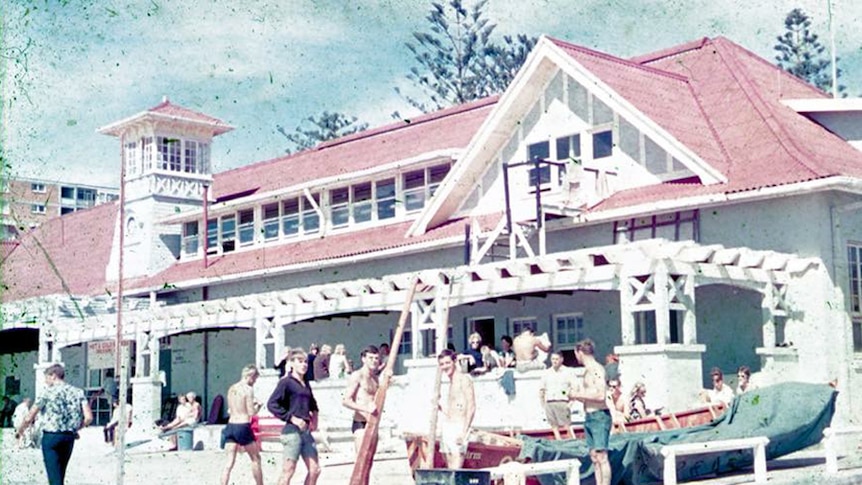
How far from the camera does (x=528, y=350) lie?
2003 cm

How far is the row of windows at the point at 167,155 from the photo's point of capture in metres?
35.7

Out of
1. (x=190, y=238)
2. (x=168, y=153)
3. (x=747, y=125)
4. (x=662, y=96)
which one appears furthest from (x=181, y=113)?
(x=747, y=125)

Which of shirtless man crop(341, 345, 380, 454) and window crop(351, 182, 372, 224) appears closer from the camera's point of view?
shirtless man crop(341, 345, 380, 454)

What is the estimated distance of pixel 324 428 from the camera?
69.6 ft

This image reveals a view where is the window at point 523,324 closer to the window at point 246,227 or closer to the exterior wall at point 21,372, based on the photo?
the window at point 246,227

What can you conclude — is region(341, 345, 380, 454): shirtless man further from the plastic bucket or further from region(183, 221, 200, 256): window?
region(183, 221, 200, 256): window

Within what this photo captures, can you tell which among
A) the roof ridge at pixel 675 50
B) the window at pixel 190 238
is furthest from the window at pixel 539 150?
the window at pixel 190 238

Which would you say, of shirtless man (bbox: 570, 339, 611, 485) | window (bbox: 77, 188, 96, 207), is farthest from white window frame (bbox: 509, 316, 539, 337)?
window (bbox: 77, 188, 96, 207)

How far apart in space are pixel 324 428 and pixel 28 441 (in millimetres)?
9407

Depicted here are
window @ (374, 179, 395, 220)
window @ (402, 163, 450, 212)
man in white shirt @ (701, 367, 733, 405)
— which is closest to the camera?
man in white shirt @ (701, 367, 733, 405)

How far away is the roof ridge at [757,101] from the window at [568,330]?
5.07 m

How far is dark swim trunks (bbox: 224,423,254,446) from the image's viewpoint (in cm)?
1388

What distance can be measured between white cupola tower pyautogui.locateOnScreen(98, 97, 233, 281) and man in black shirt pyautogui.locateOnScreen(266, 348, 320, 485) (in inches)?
934

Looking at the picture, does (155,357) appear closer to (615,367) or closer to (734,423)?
(615,367)
